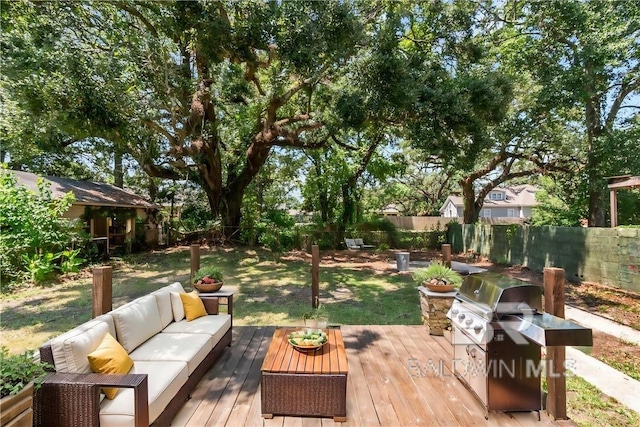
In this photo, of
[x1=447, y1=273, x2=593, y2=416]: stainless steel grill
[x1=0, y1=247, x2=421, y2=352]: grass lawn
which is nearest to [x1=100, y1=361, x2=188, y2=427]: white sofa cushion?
[x1=0, y1=247, x2=421, y2=352]: grass lawn

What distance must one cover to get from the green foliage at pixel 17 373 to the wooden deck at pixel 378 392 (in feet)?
3.31

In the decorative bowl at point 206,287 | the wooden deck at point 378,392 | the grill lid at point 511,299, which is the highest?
the grill lid at point 511,299

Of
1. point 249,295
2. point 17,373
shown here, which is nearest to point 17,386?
point 17,373

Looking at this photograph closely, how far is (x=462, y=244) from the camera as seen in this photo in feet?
46.4

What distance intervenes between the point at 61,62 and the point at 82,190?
6.81 metres

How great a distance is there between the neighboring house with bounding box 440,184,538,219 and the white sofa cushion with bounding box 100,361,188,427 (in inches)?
1275

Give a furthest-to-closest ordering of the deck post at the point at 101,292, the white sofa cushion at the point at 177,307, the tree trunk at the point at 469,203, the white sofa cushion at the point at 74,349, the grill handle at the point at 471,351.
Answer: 1. the tree trunk at the point at 469,203
2. the white sofa cushion at the point at 177,307
3. the deck post at the point at 101,292
4. the grill handle at the point at 471,351
5. the white sofa cushion at the point at 74,349

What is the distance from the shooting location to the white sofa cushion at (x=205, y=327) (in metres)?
3.31

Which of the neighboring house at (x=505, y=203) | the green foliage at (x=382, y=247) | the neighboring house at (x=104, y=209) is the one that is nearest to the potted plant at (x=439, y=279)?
the green foliage at (x=382, y=247)

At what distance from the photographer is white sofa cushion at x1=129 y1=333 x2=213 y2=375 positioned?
106 inches

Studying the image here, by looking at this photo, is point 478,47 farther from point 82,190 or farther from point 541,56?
point 82,190

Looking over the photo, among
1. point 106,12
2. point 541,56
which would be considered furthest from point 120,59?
point 541,56

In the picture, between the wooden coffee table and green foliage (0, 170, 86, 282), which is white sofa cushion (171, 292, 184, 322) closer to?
the wooden coffee table

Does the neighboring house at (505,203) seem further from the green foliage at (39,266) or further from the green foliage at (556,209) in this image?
the green foliage at (39,266)
